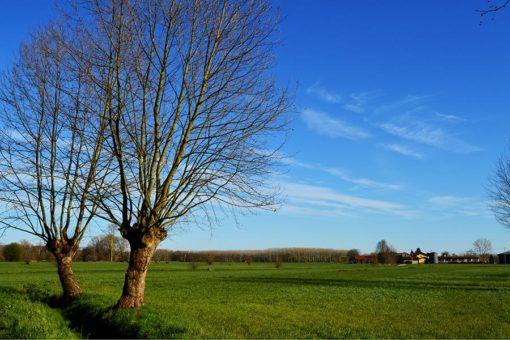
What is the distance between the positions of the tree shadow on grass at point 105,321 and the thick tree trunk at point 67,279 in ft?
1.51

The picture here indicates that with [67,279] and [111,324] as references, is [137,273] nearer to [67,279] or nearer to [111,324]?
[111,324]

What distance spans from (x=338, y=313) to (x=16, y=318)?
11946mm

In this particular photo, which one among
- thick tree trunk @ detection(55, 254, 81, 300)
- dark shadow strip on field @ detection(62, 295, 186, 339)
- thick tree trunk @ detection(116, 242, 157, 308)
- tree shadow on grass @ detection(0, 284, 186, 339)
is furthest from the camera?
thick tree trunk @ detection(55, 254, 81, 300)

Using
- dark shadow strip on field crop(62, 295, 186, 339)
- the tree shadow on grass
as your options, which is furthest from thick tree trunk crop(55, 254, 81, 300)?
dark shadow strip on field crop(62, 295, 186, 339)

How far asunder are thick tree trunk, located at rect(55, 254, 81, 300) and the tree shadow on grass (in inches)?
18.2

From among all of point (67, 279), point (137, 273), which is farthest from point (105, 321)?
point (67, 279)

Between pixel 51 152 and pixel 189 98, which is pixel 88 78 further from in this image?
pixel 51 152

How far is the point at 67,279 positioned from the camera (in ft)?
71.5

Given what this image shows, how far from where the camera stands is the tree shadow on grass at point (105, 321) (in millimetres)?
12234

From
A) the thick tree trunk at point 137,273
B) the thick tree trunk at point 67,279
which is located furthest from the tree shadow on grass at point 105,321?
the thick tree trunk at point 137,273

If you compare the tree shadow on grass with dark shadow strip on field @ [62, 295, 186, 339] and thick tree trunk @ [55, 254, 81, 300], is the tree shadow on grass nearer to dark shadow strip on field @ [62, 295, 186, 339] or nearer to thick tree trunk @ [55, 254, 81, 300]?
dark shadow strip on field @ [62, 295, 186, 339]

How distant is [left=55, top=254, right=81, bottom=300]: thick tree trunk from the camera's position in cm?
2116

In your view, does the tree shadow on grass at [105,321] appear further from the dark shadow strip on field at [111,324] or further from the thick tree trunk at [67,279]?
the thick tree trunk at [67,279]

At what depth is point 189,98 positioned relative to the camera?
15859 mm
